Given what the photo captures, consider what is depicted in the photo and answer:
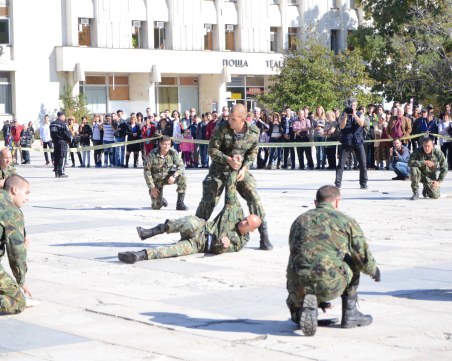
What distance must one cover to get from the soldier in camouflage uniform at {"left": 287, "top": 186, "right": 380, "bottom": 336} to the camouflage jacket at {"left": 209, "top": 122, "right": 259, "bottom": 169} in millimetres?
4683

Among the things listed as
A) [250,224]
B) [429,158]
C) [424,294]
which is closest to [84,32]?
[429,158]

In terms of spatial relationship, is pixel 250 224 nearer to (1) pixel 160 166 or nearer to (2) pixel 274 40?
(1) pixel 160 166

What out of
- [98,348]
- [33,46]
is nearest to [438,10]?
[33,46]

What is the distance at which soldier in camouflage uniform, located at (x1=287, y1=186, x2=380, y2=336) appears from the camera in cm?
812

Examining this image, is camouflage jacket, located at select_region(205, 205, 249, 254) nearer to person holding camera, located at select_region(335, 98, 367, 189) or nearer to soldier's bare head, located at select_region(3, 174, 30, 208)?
soldier's bare head, located at select_region(3, 174, 30, 208)

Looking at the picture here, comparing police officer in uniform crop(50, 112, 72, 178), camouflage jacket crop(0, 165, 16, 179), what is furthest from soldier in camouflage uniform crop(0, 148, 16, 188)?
police officer in uniform crop(50, 112, 72, 178)

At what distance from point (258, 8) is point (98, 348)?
200 ft

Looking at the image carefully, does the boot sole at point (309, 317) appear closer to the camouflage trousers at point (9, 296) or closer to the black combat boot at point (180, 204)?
the camouflage trousers at point (9, 296)

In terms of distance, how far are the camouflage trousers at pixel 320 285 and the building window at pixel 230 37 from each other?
194 ft

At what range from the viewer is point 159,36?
2522 inches

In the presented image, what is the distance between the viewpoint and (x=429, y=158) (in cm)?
1950

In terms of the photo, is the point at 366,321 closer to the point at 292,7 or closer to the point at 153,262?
the point at 153,262

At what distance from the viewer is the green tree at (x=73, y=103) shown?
57.2m

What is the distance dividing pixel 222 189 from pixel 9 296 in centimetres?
447
